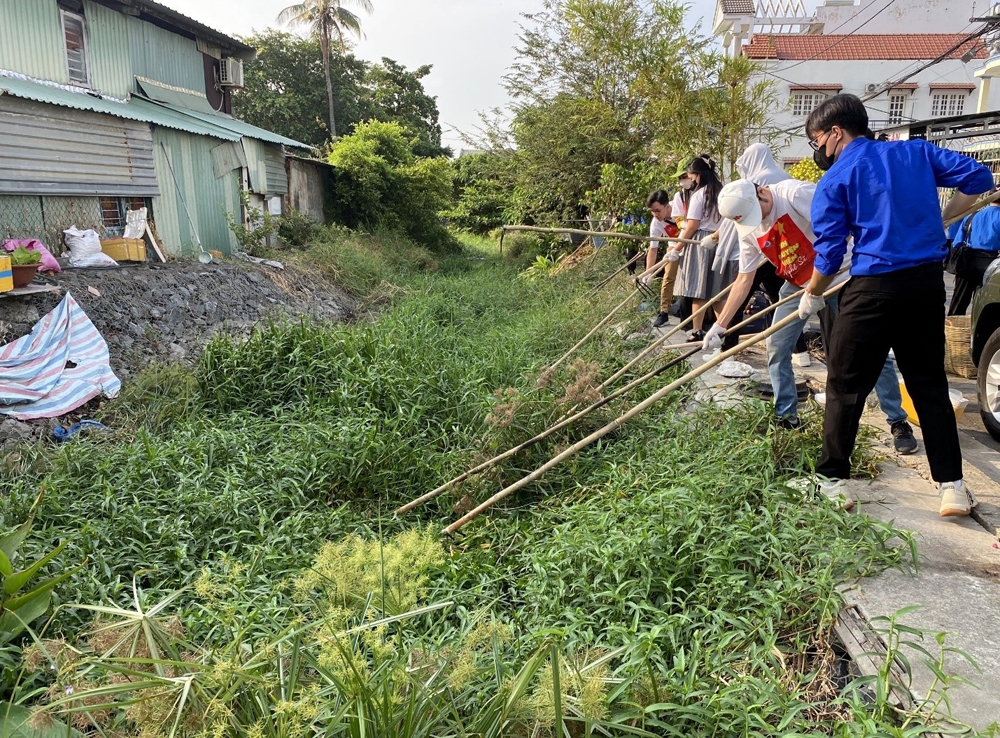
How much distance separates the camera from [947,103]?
24312mm

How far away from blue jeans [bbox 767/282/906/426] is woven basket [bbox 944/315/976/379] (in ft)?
6.31

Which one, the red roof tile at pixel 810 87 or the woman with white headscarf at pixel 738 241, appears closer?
the woman with white headscarf at pixel 738 241

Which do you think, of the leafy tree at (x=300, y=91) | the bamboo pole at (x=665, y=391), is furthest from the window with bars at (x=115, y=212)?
the leafy tree at (x=300, y=91)

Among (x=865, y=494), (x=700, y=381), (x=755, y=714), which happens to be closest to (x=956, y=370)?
(x=700, y=381)

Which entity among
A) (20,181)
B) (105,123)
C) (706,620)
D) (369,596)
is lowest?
(706,620)

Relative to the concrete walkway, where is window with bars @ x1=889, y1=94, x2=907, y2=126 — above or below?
above

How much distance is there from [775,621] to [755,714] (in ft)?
1.73

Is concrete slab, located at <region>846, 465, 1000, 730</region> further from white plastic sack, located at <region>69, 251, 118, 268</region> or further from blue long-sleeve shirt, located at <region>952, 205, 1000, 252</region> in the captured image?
white plastic sack, located at <region>69, 251, 118, 268</region>

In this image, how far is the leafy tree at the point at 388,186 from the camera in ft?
53.8

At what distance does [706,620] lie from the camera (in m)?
2.30

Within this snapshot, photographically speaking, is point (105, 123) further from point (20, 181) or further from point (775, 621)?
point (775, 621)

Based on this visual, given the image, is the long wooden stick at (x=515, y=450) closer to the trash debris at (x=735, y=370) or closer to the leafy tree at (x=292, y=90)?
the trash debris at (x=735, y=370)

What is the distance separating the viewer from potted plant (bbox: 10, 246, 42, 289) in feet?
19.1

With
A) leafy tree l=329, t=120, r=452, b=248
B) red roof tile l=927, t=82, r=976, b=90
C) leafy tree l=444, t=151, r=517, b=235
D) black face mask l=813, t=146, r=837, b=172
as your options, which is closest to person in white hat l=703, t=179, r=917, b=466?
black face mask l=813, t=146, r=837, b=172
